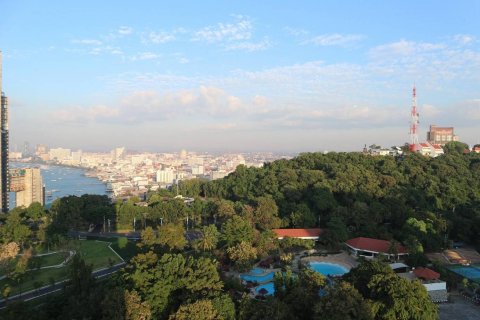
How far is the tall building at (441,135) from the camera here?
152 ft

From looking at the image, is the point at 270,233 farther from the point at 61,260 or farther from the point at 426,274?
the point at 61,260

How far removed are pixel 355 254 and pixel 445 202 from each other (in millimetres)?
10674

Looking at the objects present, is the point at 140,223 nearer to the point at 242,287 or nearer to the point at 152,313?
A: the point at 242,287

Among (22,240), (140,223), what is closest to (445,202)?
(140,223)

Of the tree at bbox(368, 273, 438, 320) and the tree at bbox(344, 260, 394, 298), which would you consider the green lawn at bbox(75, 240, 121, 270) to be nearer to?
the tree at bbox(344, 260, 394, 298)

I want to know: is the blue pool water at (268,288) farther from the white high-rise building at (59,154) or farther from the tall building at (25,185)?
the white high-rise building at (59,154)

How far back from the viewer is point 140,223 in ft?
91.6

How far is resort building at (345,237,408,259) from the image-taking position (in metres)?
19.3

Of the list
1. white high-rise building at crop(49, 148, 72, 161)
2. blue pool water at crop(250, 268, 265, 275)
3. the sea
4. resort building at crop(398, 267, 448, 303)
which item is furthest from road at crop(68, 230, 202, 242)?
white high-rise building at crop(49, 148, 72, 161)

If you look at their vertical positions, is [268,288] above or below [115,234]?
above

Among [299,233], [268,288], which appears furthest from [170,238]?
[299,233]

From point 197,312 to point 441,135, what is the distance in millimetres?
44745

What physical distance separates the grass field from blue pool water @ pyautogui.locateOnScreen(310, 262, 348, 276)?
375 inches

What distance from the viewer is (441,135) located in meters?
46.6
